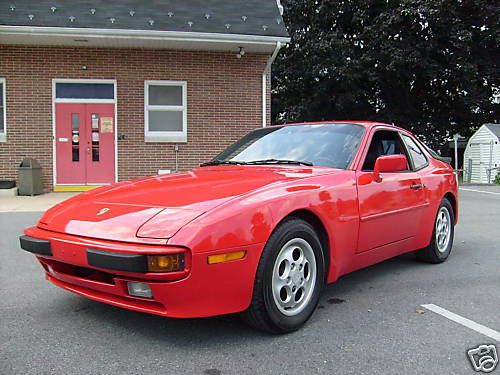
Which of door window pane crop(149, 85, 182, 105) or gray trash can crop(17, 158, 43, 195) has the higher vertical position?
door window pane crop(149, 85, 182, 105)

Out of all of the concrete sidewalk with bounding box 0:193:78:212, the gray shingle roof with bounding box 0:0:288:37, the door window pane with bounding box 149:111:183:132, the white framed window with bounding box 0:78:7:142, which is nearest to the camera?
the concrete sidewalk with bounding box 0:193:78:212

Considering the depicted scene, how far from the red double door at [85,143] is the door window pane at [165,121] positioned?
93cm

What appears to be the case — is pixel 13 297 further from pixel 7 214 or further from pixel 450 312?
pixel 7 214

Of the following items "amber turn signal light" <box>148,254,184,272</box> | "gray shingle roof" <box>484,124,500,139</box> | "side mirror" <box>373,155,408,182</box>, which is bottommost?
"amber turn signal light" <box>148,254,184,272</box>

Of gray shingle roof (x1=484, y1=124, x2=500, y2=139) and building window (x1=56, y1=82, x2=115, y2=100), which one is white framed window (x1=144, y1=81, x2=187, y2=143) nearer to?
building window (x1=56, y1=82, x2=115, y2=100)

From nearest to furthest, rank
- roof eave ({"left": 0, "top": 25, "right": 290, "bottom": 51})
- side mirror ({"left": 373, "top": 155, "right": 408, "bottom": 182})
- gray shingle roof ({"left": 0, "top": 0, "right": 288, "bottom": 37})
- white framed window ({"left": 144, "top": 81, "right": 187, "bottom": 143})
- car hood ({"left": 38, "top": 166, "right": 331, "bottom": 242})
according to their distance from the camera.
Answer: car hood ({"left": 38, "top": 166, "right": 331, "bottom": 242}), side mirror ({"left": 373, "top": 155, "right": 408, "bottom": 182}), roof eave ({"left": 0, "top": 25, "right": 290, "bottom": 51}), gray shingle roof ({"left": 0, "top": 0, "right": 288, "bottom": 37}), white framed window ({"left": 144, "top": 81, "right": 187, "bottom": 143})

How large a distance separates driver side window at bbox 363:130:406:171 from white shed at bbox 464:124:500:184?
16.1m

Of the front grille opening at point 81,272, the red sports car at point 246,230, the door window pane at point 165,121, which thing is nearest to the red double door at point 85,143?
the door window pane at point 165,121

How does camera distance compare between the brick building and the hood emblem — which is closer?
the hood emblem

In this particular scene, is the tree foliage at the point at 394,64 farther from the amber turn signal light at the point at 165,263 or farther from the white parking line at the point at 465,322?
the amber turn signal light at the point at 165,263

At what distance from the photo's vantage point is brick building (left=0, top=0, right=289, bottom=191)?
10.7 meters

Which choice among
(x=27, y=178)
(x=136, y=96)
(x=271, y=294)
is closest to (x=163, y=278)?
(x=271, y=294)

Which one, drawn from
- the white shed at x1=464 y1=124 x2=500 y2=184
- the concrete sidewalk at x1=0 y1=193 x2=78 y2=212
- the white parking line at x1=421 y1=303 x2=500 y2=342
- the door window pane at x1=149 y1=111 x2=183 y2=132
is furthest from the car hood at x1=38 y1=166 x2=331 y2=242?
the white shed at x1=464 y1=124 x2=500 y2=184

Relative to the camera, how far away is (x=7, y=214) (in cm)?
770
